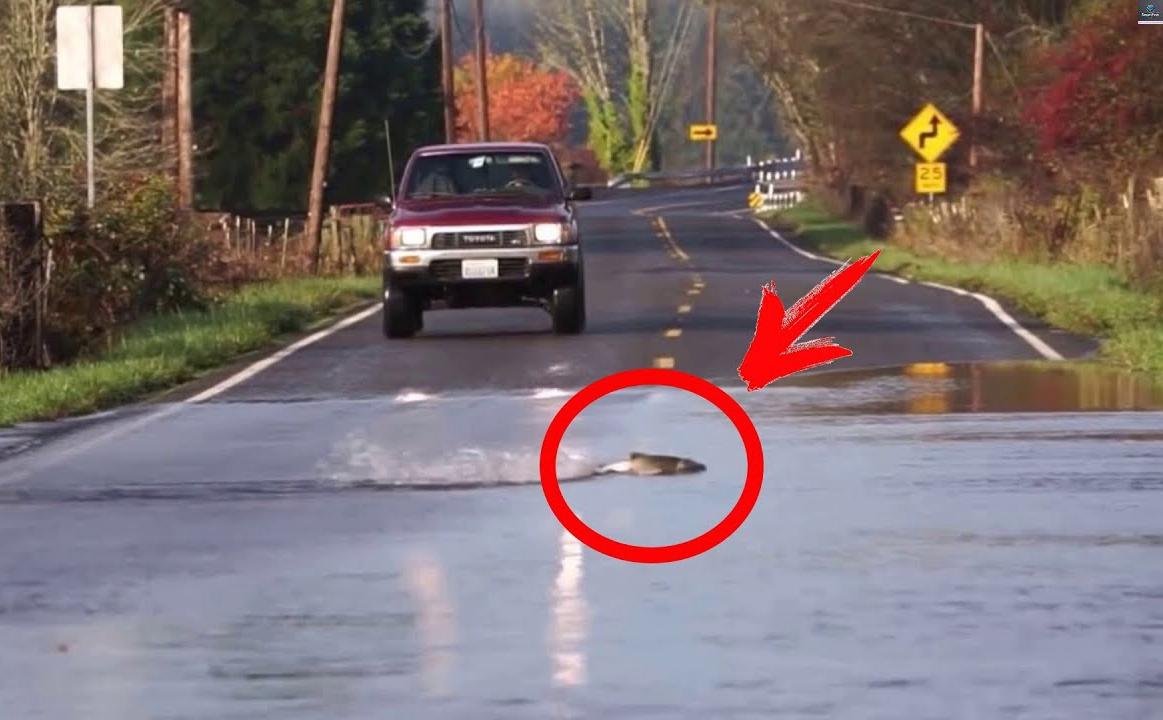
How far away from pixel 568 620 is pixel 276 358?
1509cm

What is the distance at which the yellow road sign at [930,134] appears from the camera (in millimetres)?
60312

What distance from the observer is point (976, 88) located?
63.6m

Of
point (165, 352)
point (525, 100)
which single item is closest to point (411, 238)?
point (165, 352)

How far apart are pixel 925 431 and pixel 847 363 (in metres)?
6.09

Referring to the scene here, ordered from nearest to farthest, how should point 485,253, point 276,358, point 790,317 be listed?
1. point 790,317
2. point 276,358
3. point 485,253

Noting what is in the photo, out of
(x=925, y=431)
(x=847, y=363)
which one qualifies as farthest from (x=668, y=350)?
(x=925, y=431)

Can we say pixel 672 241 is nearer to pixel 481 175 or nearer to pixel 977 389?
pixel 481 175

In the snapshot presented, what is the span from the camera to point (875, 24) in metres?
66.2

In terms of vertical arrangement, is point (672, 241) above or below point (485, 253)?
below

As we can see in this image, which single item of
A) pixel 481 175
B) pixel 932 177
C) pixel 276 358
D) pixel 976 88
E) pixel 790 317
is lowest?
pixel 276 358

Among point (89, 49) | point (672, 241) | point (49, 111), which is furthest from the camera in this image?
point (672, 241)

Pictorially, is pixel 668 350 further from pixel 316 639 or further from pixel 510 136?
pixel 510 136

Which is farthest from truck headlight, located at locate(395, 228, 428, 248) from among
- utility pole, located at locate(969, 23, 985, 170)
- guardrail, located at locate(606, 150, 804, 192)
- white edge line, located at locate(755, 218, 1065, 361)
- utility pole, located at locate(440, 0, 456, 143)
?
guardrail, located at locate(606, 150, 804, 192)

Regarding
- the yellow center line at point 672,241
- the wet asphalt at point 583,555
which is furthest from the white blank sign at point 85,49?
the yellow center line at point 672,241
